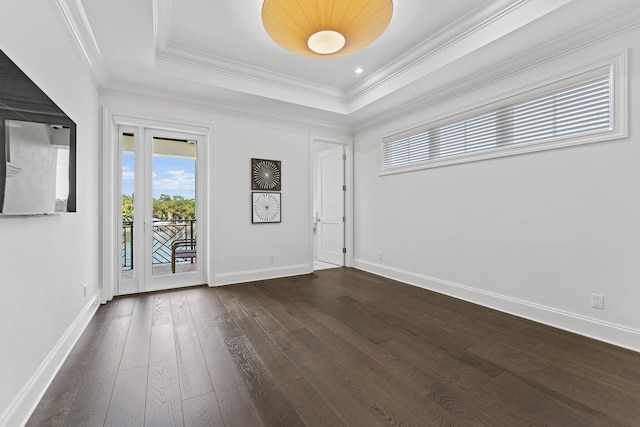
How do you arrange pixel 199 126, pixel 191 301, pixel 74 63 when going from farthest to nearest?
pixel 199 126
pixel 191 301
pixel 74 63

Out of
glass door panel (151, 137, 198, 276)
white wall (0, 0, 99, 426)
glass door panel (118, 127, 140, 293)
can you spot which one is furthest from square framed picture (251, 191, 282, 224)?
white wall (0, 0, 99, 426)

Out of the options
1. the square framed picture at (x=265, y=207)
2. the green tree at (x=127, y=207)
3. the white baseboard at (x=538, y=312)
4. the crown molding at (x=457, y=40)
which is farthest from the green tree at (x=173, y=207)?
the white baseboard at (x=538, y=312)

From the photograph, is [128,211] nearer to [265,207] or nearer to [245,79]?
[265,207]

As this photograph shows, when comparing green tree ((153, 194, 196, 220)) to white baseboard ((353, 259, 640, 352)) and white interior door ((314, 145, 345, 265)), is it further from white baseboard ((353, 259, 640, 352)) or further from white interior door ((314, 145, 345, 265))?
white baseboard ((353, 259, 640, 352))

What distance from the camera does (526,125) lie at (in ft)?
10.4

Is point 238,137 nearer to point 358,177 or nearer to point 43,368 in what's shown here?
point 358,177

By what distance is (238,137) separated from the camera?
4.59 metres

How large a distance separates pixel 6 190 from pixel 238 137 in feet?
11.1

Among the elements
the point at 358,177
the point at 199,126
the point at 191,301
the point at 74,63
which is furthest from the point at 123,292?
the point at 358,177

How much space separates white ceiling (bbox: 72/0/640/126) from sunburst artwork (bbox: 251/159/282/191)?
84 centimetres

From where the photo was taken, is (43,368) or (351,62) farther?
(351,62)

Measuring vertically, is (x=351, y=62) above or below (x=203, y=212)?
above

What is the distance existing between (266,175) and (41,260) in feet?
10.4

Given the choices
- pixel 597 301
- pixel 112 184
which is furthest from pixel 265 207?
pixel 597 301
